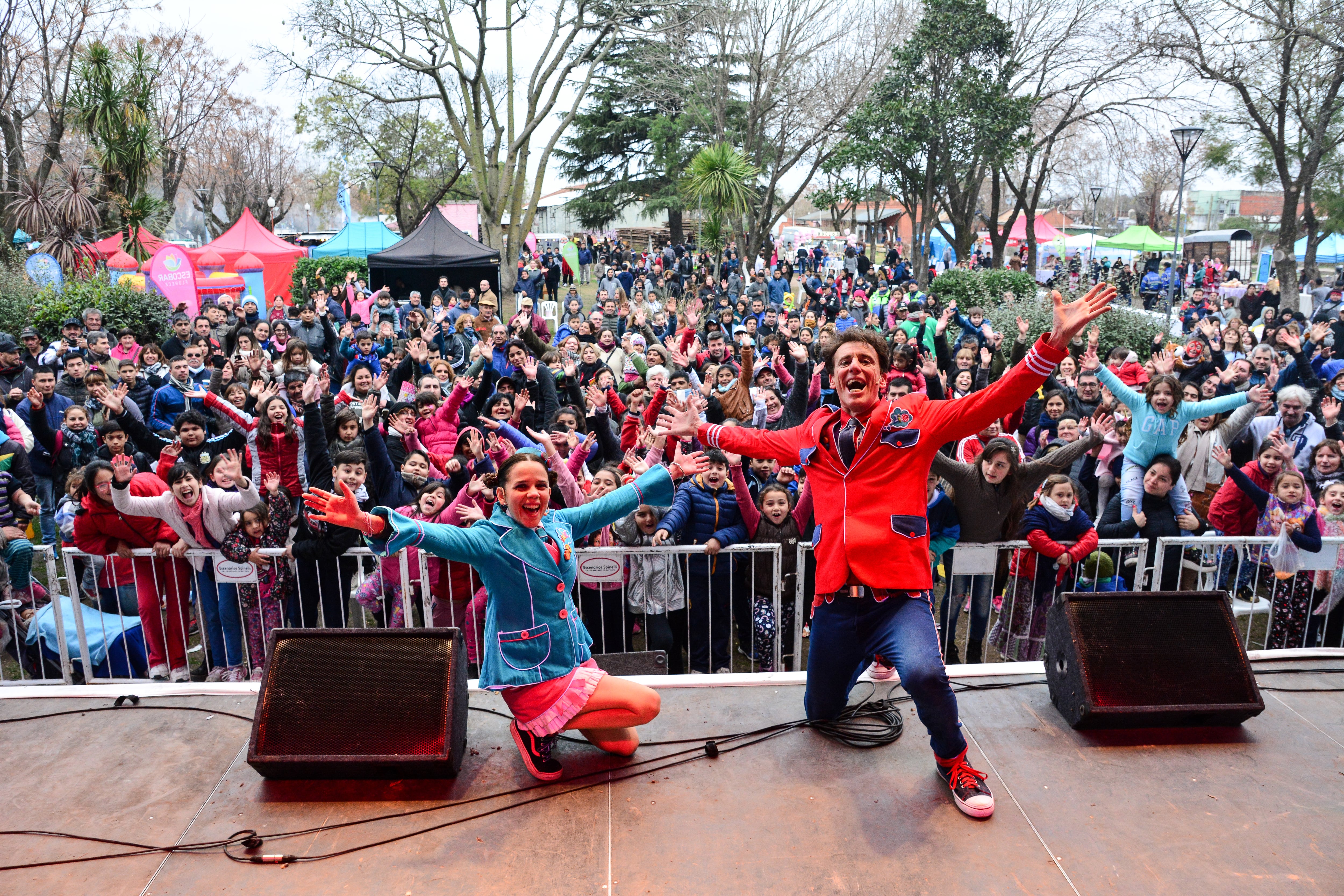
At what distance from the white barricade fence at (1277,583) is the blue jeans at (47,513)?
8.30m

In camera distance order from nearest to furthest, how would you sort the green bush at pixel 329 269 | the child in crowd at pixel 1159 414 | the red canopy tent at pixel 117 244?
the child in crowd at pixel 1159 414 < the red canopy tent at pixel 117 244 < the green bush at pixel 329 269

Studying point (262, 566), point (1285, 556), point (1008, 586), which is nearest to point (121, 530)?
point (262, 566)

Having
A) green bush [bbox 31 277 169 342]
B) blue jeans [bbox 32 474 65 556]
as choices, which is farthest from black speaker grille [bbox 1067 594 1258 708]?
green bush [bbox 31 277 169 342]

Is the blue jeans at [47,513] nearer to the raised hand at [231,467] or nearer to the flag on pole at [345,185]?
the raised hand at [231,467]

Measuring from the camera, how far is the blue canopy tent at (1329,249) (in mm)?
32312

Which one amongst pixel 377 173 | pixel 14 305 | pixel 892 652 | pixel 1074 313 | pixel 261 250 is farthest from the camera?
pixel 377 173

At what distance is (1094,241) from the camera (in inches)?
1507

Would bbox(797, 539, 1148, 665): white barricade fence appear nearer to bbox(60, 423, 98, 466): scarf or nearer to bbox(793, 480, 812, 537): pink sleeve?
bbox(793, 480, 812, 537): pink sleeve

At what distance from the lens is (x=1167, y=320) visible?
52.7 feet

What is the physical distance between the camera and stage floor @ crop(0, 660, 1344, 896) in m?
3.66

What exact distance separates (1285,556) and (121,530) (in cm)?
689

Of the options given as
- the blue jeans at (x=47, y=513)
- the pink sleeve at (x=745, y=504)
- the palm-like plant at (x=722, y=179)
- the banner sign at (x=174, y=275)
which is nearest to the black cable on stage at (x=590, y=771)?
the pink sleeve at (x=745, y=504)

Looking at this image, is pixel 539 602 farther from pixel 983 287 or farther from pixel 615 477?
pixel 983 287

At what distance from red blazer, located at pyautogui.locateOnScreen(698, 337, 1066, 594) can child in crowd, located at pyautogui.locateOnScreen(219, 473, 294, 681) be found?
3.34 meters
